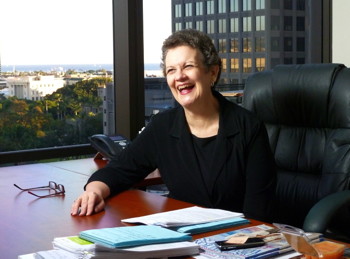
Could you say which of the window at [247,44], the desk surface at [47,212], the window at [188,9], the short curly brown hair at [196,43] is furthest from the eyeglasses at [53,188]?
the window at [247,44]

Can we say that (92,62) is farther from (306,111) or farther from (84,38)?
(306,111)

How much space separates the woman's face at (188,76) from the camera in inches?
80.2

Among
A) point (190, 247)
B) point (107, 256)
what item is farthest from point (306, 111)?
point (107, 256)

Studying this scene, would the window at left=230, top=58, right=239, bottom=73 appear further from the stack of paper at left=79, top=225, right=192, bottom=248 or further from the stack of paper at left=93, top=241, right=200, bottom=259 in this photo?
the stack of paper at left=93, top=241, right=200, bottom=259

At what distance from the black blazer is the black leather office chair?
0.32 meters

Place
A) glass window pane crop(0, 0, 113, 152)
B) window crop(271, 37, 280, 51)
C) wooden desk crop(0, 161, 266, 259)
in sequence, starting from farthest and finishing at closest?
window crop(271, 37, 280, 51), glass window pane crop(0, 0, 113, 152), wooden desk crop(0, 161, 266, 259)

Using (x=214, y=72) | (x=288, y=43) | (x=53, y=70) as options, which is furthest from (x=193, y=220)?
(x=288, y=43)

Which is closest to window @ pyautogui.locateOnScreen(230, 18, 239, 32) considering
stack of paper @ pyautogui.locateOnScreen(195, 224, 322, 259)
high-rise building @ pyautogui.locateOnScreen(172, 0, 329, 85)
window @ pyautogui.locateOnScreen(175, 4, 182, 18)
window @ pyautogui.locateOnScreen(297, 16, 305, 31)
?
high-rise building @ pyautogui.locateOnScreen(172, 0, 329, 85)

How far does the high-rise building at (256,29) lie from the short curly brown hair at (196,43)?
1444mm

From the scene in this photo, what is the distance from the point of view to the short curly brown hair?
2.07 meters

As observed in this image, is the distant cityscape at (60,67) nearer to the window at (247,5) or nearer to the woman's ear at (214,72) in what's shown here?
the window at (247,5)

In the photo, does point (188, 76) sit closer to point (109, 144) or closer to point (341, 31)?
point (109, 144)

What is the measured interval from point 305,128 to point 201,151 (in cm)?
59

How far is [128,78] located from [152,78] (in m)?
0.19
